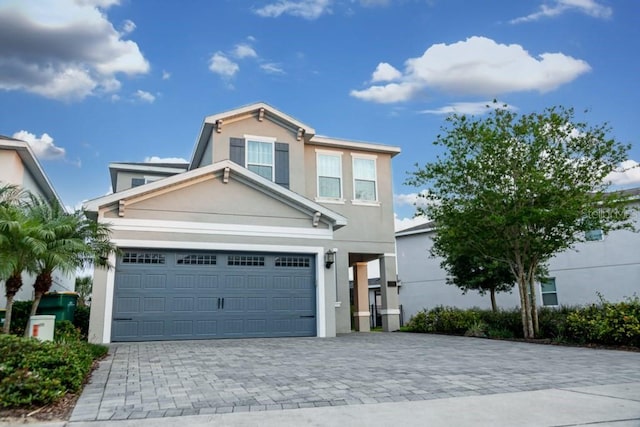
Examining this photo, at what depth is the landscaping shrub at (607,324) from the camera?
1168 cm

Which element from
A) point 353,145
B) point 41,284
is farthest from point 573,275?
point 41,284

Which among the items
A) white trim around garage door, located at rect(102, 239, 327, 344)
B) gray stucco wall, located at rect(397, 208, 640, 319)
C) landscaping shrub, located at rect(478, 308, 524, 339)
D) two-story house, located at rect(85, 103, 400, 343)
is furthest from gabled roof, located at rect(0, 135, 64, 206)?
gray stucco wall, located at rect(397, 208, 640, 319)

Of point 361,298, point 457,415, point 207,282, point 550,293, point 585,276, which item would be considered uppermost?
point 585,276

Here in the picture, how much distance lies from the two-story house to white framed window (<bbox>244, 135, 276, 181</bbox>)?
0.12ft

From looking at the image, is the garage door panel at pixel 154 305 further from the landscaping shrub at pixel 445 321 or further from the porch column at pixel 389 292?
the landscaping shrub at pixel 445 321

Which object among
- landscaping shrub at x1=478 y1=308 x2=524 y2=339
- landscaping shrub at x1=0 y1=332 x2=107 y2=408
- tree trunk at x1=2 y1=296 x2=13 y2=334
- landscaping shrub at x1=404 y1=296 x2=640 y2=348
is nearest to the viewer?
landscaping shrub at x1=0 y1=332 x2=107 y2=408

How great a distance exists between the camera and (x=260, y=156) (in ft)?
55.3

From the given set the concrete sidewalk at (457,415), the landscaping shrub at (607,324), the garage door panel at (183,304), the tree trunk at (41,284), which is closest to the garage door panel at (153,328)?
the garage door panel at (183,304)

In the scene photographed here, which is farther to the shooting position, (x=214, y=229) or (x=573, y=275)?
(x=573, y=275)

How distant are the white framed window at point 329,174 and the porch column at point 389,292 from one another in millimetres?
2977

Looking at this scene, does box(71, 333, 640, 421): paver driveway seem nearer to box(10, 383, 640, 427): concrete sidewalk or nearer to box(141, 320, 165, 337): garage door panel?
box(10, 383, 640, 427): concrete sidewalk

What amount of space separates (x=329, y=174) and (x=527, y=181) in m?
6.87

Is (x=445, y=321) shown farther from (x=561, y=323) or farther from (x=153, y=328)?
(x=153, y=328)

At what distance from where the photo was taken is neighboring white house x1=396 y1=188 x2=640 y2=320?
69.3ft
